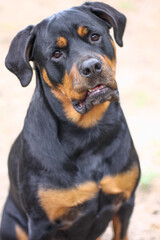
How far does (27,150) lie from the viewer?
3424mm

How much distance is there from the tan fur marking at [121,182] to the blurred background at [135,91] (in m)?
0.99

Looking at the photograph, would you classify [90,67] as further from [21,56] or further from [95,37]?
[21,56]

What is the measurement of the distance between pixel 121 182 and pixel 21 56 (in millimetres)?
1106

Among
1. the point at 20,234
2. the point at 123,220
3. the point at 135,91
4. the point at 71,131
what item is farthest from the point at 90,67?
the point at 135,91

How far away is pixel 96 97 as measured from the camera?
10.4ft

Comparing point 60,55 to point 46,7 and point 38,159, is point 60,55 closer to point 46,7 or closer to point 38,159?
point 38,159

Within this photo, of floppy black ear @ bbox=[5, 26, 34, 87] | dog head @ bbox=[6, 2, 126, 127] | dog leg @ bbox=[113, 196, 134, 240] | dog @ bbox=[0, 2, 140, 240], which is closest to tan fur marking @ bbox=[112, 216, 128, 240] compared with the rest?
dog leg @ bbox=[113, 196, 134, 240]

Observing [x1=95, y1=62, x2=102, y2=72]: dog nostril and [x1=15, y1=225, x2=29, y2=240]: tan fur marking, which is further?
[x1=15, y1=225, x2=29, y2=240]: tan fur marking

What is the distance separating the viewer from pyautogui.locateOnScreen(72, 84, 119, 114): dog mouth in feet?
10.4

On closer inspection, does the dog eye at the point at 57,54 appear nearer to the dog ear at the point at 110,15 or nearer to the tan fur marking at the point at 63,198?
the dog ear at the point at 110,15

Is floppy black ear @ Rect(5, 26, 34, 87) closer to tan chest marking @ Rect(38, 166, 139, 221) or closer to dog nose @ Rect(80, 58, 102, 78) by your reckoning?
dog nose @ Rect(80, 58, 102, 78)

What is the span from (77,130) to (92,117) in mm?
138

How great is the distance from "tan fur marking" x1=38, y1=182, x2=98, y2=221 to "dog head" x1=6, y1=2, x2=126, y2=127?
19.9 inches

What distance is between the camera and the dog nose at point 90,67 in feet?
9.89
